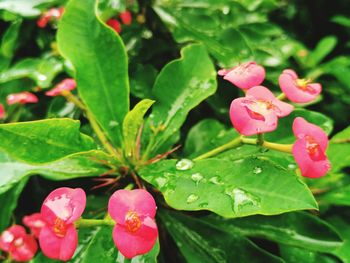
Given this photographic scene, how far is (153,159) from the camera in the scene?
104cm

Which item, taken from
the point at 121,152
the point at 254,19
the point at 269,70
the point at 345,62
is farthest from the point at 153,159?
the point at 345,62

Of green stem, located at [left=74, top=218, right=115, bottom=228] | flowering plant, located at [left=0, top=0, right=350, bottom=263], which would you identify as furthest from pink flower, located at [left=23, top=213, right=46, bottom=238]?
green stem, located at [left=74, top=218, right=115, bottom=228]

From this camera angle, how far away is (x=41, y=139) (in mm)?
888

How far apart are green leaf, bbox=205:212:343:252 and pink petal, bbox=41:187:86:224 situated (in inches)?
17.0

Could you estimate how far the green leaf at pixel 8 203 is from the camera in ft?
3.78

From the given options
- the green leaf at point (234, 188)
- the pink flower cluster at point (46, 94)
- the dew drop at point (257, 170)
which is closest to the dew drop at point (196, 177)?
the green leaf at point (234, 188)

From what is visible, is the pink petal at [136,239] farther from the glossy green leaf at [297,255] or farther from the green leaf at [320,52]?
the green leaf at [320,52]

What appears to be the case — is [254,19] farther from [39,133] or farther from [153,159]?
[39,133]

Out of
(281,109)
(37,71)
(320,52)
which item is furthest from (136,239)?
(320,52)

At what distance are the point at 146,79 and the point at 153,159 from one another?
360 mm

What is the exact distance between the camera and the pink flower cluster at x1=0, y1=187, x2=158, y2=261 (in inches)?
28.7

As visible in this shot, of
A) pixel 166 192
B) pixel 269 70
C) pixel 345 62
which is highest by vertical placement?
Answer: pixel 166 192

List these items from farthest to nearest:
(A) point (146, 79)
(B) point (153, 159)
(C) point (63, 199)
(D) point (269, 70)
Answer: (D) point (269, 70)
(A) point (146, 79)
(B) point (153, 159)
(C) point (63, 199)

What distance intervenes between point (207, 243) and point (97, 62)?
514 mm
